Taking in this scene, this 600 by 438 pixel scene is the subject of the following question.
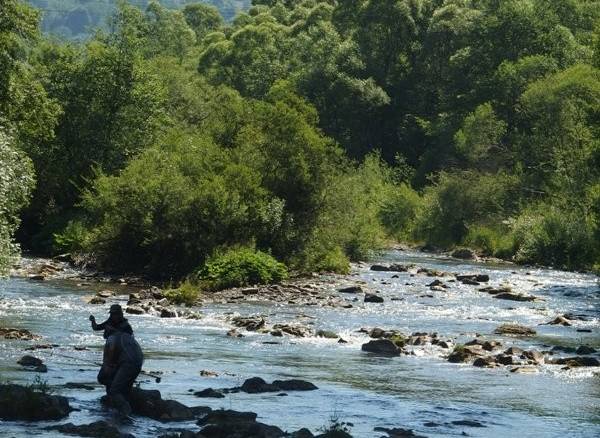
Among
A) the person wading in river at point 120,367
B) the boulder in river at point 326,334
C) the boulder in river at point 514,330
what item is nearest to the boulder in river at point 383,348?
the boulder in river at point 326,334

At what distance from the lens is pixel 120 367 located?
23.0 metres

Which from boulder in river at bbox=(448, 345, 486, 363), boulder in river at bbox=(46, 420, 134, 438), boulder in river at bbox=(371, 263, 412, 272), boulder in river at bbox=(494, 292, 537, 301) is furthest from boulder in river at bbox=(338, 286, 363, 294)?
boulder in river at bbox=(46, 420, 134, 438)

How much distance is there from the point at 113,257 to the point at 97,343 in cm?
2047

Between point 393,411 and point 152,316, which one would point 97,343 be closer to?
point 152,316

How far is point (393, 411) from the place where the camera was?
995 inches

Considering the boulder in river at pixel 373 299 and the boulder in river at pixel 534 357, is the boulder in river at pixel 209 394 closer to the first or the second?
the boulder in river at pixel 534 357

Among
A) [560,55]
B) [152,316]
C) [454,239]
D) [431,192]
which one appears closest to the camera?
[152,316]

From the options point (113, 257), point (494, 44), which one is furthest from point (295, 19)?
point (113, 257)

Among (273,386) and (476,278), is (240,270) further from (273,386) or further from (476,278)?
(273,386)

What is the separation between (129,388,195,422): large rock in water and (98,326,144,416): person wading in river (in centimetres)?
22

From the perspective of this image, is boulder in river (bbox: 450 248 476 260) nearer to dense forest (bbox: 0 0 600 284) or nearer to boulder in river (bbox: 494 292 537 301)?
dense forest (bbox: 0 0 600 284)

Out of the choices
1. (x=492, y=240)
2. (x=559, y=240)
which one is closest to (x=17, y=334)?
(x=559, y=240)

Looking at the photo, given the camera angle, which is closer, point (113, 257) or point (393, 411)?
point (393, 411)

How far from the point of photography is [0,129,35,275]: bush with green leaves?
3444 cm
